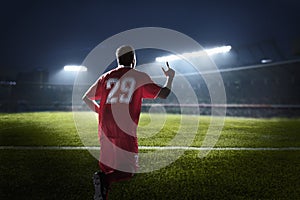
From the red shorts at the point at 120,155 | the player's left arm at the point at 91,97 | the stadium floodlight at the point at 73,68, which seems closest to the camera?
the red shorts at the point at 120,155

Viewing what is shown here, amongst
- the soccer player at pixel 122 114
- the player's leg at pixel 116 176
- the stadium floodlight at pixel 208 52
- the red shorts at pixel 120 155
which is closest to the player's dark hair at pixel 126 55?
the soccer player at pixel 122 114

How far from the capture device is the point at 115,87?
3.10 meters

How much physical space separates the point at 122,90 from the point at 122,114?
244mm

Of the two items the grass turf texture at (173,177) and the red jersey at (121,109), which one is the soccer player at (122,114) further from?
the grass turf texture at (173,177)

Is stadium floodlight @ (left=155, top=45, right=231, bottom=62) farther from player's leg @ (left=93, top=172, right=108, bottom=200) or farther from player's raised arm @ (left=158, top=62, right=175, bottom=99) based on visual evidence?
player's leg @ (left=93, top=172, right=108, bottom=200)

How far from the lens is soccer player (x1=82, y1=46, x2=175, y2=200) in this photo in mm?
2980

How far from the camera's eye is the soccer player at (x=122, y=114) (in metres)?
2.98

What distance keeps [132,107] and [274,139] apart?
572 cm

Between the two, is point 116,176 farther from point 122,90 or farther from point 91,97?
point 91,97

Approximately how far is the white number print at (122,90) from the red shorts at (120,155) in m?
0.38

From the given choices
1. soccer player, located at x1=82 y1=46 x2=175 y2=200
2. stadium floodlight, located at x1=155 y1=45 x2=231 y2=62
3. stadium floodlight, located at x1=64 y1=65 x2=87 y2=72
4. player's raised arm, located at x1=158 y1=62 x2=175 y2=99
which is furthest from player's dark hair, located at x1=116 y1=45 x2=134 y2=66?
stadium floodlight, located at x1=64 y1=65 x2=87 y2=72

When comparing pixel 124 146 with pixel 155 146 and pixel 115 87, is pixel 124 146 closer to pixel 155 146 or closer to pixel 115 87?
pixel 115 87

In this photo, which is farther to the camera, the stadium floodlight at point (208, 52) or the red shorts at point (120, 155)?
the stadium floodlight at point (208, 52)

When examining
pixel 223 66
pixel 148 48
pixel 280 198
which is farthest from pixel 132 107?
pixel 148 48
